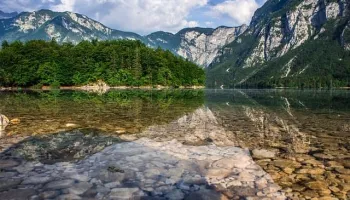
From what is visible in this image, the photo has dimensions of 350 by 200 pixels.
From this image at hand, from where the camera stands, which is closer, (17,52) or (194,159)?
(194,159)

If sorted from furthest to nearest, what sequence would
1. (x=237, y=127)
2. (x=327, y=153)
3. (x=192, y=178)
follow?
(x=237, y=127) < (x=327, y=153) < (x=192, y=178)

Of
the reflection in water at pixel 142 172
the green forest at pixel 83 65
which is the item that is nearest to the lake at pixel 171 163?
the reflection in water at pixel 142 172

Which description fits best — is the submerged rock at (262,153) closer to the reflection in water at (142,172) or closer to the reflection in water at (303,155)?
the reflection in water at (303,155)

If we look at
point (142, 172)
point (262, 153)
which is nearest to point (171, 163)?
point (142, 172)

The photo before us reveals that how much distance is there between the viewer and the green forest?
85.6 m

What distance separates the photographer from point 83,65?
95.6m

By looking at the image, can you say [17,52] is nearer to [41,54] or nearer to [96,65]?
[41,54]

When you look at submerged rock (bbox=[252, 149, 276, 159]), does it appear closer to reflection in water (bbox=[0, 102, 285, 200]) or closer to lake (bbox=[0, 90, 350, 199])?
lake (bbox=[0, 90, 350, 199])

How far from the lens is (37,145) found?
32.7 ft

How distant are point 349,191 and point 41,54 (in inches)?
3865

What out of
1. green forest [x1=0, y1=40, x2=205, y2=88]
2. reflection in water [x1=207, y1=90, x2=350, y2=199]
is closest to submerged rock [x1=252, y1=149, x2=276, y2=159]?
reflection in water [x1=207, y1=90, x2=350, y2=199]

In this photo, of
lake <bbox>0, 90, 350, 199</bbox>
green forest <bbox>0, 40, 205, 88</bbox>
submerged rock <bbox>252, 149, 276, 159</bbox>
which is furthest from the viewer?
green forest <bbox>0, 40, 205, 88</bbox>

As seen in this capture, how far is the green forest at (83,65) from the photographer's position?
281 feet

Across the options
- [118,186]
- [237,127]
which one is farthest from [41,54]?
[118,186]
